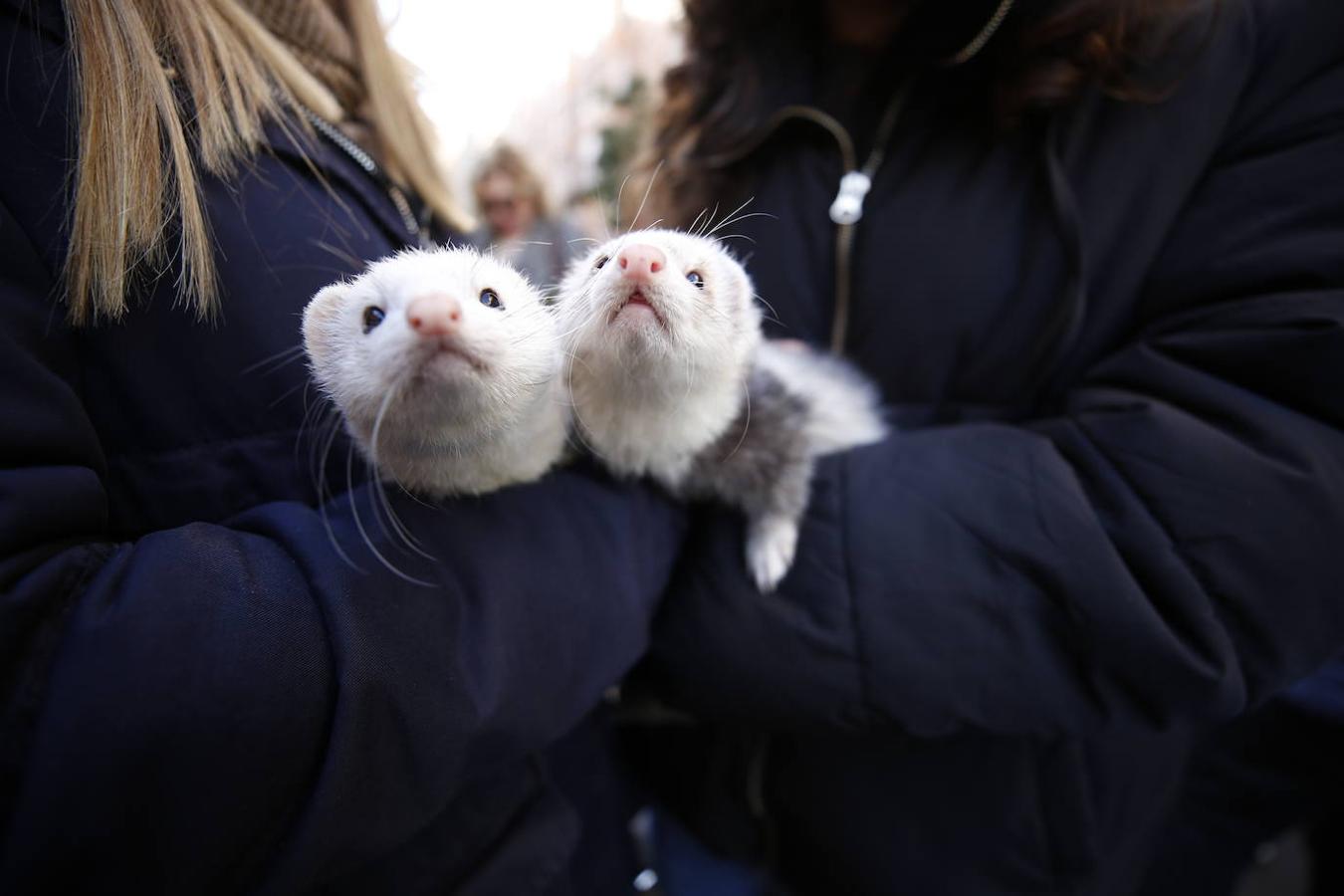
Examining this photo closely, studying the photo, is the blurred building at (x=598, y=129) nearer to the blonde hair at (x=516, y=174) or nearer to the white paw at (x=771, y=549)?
the blonde hair at (x=516, y=174)

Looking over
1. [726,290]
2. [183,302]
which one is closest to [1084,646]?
[726,290]

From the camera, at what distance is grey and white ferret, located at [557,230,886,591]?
1.32 feet

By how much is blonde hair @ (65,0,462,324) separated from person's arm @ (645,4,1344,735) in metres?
0.47

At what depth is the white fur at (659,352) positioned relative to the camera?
1.32ft

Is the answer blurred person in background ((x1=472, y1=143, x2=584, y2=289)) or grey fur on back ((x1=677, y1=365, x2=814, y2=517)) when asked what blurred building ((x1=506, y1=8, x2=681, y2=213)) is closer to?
blurred person in background ((x1=472, y1=143, x2=584, y2=289))

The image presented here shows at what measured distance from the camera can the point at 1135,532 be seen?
1.47ft

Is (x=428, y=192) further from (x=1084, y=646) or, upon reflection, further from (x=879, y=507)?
(x=1084, y=646)

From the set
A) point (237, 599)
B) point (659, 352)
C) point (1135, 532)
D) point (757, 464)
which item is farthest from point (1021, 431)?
point (237, 599)

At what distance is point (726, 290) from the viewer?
0.47m

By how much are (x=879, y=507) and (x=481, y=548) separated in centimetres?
34

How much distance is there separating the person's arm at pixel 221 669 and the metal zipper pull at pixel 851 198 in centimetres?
53

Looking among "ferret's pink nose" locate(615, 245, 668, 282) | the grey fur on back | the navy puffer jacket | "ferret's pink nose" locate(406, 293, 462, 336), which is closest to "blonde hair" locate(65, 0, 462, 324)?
the navy puffer jacket

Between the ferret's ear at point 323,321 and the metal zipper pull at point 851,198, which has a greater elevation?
the metal zipper pull at point 851,198

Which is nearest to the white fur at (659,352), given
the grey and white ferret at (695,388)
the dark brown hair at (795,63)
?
the grey and white ferret at (695,388)
